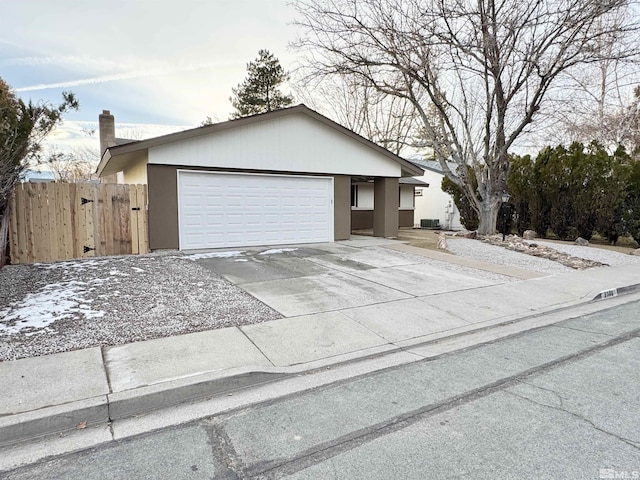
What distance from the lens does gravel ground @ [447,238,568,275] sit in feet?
32.0

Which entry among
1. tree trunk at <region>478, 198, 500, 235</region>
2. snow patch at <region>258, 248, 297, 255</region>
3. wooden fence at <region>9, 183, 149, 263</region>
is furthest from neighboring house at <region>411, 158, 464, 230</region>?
wooden fence at <region>9, 183, 149, 263</region>

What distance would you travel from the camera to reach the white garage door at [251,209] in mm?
10953

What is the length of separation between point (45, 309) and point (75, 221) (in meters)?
4.83

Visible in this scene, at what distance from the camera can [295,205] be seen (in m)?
12.7

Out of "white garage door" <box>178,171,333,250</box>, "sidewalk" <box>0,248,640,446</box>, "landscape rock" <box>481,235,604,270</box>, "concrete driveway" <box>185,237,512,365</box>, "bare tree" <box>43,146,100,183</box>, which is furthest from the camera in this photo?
"bare tree" <box>43,146,100,183</box>

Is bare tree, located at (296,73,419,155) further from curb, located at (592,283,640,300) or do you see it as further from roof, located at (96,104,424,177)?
curb, located at (592,283,640,300)

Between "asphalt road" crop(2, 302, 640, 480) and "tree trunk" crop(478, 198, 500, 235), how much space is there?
11760 millimetres

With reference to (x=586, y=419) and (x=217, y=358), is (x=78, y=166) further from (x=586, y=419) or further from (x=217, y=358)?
(x=586, y=419)

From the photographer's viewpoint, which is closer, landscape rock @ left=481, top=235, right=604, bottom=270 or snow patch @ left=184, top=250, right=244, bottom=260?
snow patch @ left=184, top=250, right=244, bottom=260

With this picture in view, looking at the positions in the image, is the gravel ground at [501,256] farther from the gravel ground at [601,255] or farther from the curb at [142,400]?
the curb at [142,400]

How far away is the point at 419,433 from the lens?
2836mm

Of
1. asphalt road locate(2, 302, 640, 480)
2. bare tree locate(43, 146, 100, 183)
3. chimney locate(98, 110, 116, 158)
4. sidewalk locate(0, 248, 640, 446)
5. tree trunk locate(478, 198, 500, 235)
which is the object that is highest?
chimney locate(98, 110, 116, 158)

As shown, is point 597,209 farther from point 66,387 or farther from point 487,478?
point 66,387

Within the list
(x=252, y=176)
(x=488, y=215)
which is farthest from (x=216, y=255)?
(x=488, y=215)
